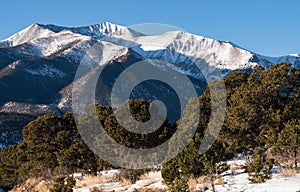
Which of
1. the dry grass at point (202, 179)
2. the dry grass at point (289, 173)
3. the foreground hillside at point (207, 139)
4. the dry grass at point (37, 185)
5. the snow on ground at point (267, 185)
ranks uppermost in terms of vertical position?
the foreground hillside at point (207, 139)

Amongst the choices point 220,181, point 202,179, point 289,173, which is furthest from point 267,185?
point 202,179

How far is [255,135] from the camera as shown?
2955 centimetres

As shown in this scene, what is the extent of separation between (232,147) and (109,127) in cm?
1094

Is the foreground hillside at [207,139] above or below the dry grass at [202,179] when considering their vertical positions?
above

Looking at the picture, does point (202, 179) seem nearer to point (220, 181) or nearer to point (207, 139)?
point (220, 181)

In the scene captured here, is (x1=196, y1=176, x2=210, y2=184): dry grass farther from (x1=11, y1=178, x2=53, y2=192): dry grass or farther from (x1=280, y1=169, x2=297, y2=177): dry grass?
(x1=11, y1=178, x2=53, y2=192): dry grass

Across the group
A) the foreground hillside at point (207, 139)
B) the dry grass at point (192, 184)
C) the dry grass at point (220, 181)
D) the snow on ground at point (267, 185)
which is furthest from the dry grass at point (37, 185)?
the snow on ground at point (267, 185)

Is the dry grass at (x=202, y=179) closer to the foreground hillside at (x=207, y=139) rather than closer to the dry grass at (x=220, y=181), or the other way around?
the foreground hillside at (x=207, y=139)

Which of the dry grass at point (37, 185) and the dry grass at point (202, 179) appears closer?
the dry grass at point (202, 179)

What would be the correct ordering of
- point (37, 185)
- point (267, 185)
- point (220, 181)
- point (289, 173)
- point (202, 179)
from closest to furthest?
point (267, 185) < point (289, 173) < point (220, 181) < point (202, 179) < point (37, 185)

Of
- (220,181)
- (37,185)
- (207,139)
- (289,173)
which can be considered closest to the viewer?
(289,173)

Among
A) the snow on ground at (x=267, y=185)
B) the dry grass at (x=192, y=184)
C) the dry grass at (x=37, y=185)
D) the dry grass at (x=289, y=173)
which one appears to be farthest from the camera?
the dry grass at (x=37, y=185)

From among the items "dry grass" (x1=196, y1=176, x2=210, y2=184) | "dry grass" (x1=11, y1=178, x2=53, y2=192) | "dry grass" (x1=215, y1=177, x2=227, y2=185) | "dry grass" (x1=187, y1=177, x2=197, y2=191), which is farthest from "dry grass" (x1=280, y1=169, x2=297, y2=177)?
"dry grass" (x1=11, y1=178, x2=53, y2=192)

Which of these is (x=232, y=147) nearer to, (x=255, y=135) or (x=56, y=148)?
(x=255, y=135)
